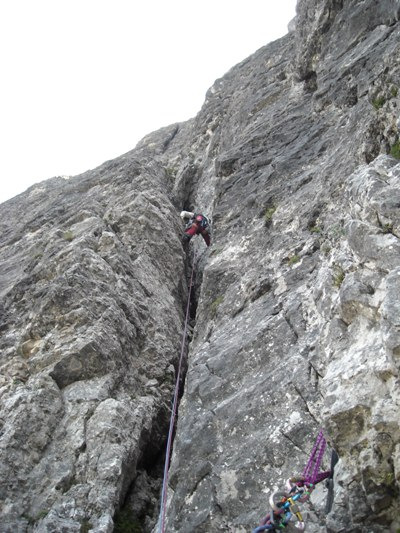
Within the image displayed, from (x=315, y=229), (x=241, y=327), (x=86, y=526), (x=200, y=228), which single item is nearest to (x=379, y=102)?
(x=315, y=229)

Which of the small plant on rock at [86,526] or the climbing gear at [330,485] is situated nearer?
the climbing gear at [330,485]

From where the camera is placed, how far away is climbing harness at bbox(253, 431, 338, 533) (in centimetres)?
539

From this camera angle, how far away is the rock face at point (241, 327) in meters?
5.85

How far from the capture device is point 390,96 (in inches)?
350

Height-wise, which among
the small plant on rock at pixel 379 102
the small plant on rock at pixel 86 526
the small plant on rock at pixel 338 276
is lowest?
the small plant on rock at pixel 86 526

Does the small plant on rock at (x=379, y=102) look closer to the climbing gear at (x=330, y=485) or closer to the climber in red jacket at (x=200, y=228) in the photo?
the climbing gear at (x=330, y=485)

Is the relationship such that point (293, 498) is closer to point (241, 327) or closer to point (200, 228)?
point (241, 327)

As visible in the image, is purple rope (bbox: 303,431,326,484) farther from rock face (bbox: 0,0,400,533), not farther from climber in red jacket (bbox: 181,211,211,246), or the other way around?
climber in red jacket (bbox: 181,211,211,246)

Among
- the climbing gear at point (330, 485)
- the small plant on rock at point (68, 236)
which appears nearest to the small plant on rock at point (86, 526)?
the climbing gear at point (330, 485)

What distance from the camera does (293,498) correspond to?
5500 millimetres

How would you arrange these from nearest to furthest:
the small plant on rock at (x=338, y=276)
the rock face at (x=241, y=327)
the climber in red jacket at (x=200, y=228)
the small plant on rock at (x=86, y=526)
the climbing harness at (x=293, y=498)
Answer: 1. the climbing harness at (x=293, y=498)
2. the rock face at (x=241, y=327)
3. the small plant on rock at (x=338, y=276)
4. the small plant on rock at (x=86, y=526)
5. the climber in red jacket at (x=200, y=228)

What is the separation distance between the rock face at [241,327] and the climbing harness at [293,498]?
11.0 inches

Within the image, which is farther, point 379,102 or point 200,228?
point 200,228

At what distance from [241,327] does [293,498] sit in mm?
4227
